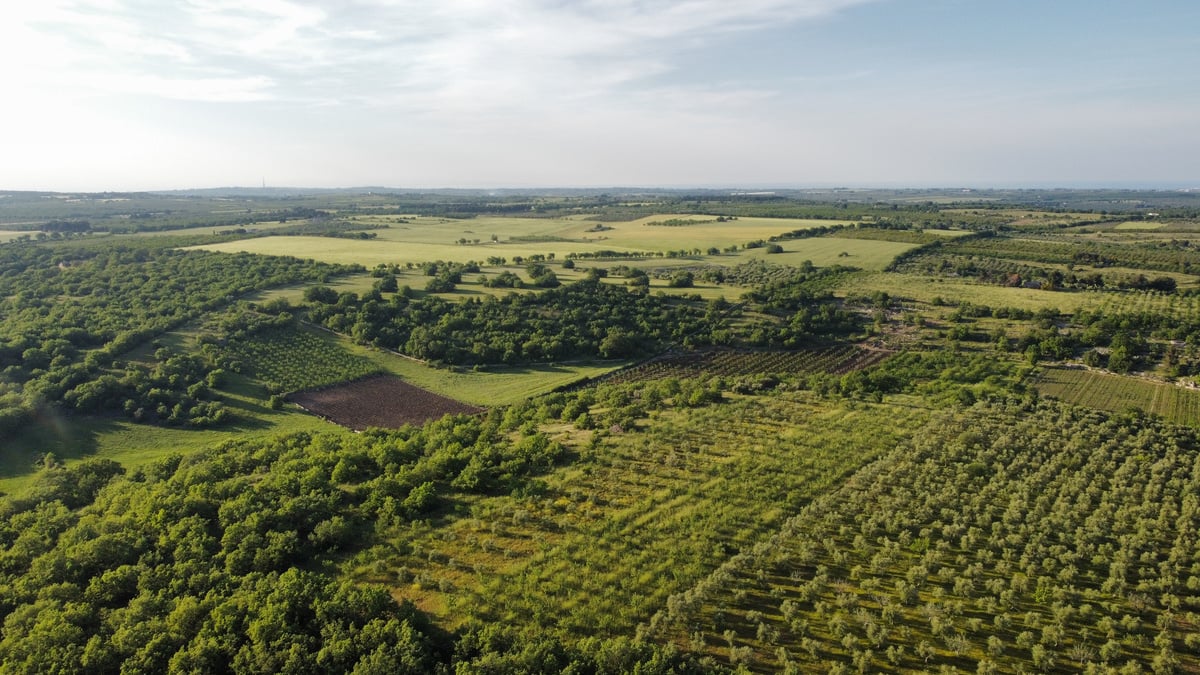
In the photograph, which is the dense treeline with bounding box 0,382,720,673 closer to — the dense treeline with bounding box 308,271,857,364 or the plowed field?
the plowed field

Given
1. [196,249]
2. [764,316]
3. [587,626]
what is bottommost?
[587,626]

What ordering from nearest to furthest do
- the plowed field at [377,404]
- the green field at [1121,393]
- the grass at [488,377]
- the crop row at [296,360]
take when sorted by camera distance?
1. the green field at [1121,393]
2. the plowed field at [377,404]
3. the grass at [488,377]
4. the crop row at [296,360]

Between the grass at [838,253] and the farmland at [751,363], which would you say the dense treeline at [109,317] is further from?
the grass at [838,253]

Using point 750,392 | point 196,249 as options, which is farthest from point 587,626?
point 196,249

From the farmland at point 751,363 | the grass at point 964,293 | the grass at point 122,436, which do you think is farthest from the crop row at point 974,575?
the grass at point 964,293

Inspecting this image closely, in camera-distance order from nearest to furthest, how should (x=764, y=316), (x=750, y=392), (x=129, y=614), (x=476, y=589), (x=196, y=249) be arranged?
(x=129, y=614) → (x=476, y=589) → (x=750, y=392) → (x=764, y=316) → (x=196, y=249)

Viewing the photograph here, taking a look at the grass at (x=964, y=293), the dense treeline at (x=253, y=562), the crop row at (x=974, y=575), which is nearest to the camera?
the dense treeline at (x=253, y=562)

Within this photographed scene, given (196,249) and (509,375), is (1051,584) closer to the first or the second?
(509,375)
